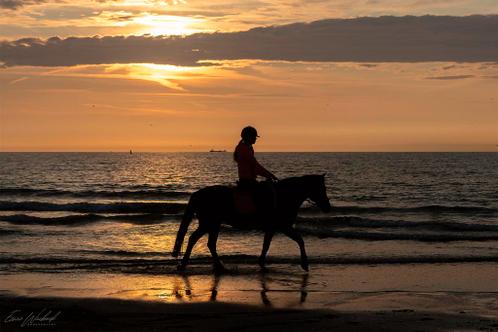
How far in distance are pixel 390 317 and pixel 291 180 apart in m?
4.96

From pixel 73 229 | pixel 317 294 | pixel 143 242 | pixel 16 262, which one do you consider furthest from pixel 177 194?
pixel 317 294

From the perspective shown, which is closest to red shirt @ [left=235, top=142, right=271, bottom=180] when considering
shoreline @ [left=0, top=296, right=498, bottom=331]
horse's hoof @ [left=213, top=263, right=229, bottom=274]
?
horse's hoof @ [left=213, top=263, right=229, bottom=274]


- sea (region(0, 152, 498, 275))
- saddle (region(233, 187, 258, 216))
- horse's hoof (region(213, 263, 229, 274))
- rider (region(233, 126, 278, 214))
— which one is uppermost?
rider (region(233, 126, 278, 214))

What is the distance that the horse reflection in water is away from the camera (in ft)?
35.2

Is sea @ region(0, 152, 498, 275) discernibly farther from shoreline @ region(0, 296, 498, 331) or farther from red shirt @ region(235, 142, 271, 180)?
shoreline @ region(0, 296, 498, 331)

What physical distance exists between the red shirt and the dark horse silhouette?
0.52 meters

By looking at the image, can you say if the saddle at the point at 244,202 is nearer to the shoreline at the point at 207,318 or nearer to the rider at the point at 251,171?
the rider at the point at 251,171

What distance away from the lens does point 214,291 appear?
11547 millimetres

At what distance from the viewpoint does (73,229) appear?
2308 cm

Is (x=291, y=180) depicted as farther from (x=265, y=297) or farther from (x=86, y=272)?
(x=86, y=272)

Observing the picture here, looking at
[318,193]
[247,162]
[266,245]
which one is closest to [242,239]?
[266,245]

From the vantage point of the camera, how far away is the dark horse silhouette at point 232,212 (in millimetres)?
13656

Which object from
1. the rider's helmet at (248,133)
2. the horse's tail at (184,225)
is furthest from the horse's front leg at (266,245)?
the rider's helmet at (248,133)
